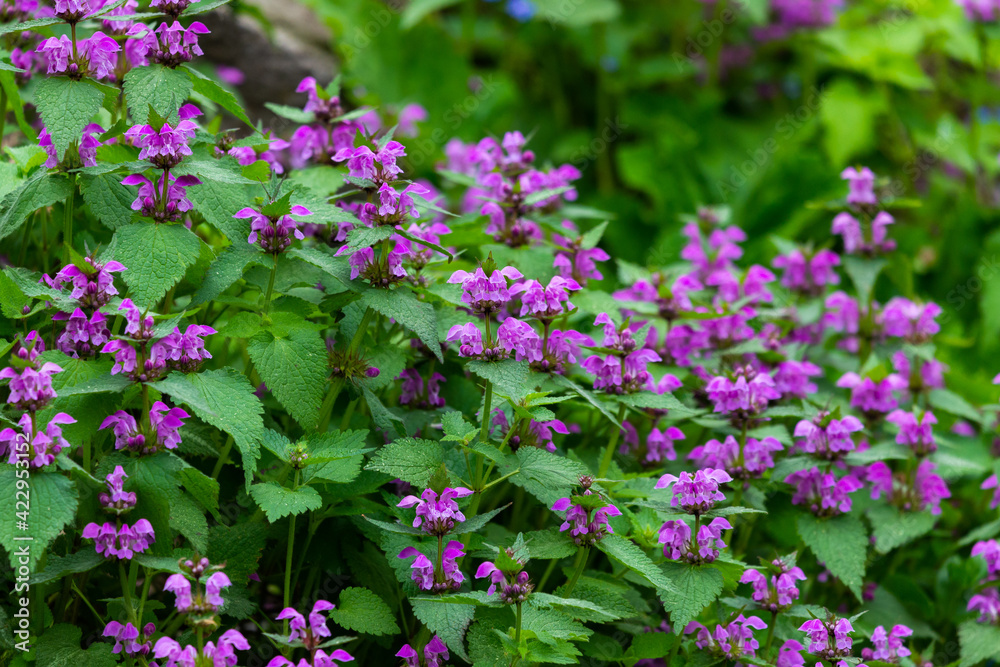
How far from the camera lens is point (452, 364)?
88.1 inches

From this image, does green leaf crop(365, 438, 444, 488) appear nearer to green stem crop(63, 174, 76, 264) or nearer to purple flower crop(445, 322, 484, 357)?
purple flower crop(445, 322, 484, 357)

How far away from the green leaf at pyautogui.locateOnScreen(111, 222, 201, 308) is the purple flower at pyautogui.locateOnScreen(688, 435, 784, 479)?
49.6 inches

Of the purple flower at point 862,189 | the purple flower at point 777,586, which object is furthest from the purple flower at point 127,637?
the purple flower at point 862,189

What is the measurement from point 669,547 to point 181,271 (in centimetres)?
112

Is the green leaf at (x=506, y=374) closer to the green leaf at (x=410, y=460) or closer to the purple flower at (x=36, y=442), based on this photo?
the green leaf at (x=410, y=460)

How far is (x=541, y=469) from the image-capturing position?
176cm

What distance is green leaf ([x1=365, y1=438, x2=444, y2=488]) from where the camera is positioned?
5.72 feet

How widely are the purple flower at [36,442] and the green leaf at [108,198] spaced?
1.48ft

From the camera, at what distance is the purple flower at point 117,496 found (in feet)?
5.23

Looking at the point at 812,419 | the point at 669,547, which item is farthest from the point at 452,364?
the point at 812,419

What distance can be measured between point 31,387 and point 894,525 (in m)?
2.07

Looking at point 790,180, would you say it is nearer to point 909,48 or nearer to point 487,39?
point 909,48

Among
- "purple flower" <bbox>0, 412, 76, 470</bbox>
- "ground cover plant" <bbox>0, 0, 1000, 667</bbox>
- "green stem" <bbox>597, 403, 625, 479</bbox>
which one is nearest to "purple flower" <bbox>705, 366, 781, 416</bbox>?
"ground cover plant" <bbox>0, 0, 1000, 667</bbox>

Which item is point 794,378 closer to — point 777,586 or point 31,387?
point 777,586
